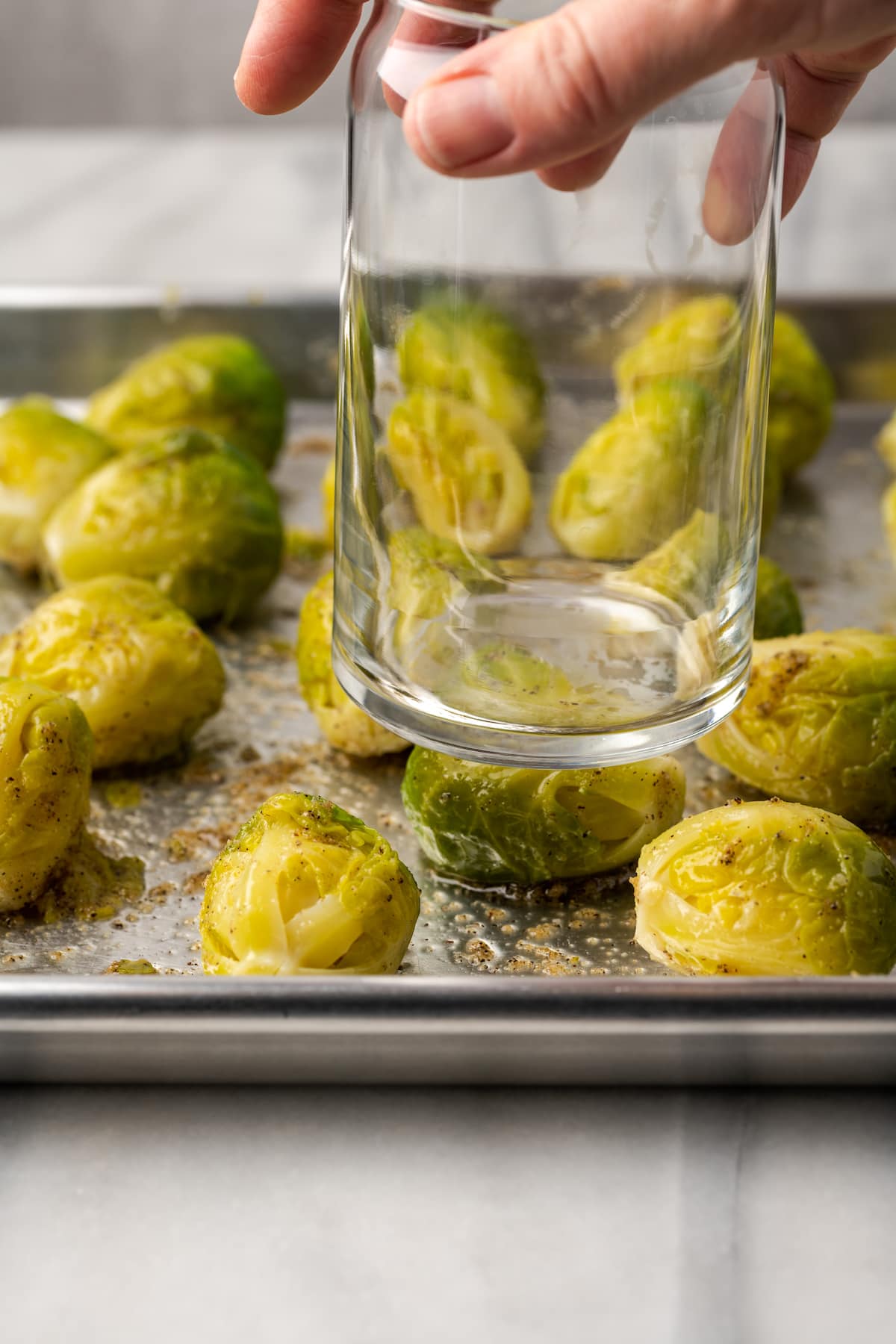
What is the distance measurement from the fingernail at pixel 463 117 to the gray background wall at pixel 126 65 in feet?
10.4

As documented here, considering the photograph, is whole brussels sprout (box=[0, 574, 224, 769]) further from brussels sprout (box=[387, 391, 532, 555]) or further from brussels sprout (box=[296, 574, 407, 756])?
brussels sprout (box=[387, 391, 532, 555])

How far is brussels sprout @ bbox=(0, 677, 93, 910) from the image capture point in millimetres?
990

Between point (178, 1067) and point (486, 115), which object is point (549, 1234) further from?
point (486, 115)

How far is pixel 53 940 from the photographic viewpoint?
3.32 ft

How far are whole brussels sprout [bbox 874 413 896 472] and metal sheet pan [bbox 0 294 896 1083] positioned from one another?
30cm

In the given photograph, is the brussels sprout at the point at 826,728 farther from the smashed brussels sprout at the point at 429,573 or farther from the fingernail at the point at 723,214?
the fingernail at the point at 723,214

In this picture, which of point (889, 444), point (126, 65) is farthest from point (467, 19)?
point (126, 65)

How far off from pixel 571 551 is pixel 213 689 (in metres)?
0.34

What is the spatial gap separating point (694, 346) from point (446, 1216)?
0.52 meters

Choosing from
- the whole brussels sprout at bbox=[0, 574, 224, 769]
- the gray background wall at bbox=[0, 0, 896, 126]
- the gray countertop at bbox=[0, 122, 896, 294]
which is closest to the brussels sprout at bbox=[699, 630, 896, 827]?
the whole brussels sprout at bbox=[0, 574, 224, 769]

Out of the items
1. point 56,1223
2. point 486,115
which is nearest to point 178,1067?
point 56,1223

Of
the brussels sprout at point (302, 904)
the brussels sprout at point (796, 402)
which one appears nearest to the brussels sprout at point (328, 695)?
the brussels sprout at point (302, 904)

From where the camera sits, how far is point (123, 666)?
1163 millimetres

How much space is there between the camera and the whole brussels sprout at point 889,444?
5.77 feet
